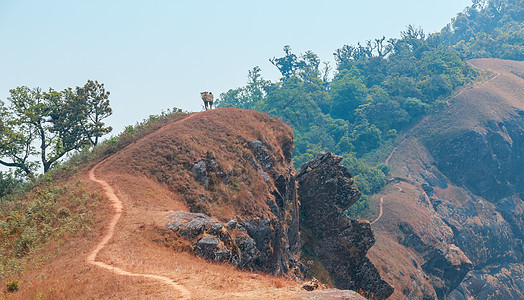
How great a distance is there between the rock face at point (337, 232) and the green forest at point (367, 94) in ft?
111

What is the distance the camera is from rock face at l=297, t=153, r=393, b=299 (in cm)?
4303

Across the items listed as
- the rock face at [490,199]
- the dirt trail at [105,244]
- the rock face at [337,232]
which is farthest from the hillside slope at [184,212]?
the rock face at [490,199]

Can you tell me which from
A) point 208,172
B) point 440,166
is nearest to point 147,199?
point 208,172

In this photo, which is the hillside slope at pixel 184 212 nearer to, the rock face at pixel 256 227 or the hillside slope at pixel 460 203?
the rock face at pixel 256 227

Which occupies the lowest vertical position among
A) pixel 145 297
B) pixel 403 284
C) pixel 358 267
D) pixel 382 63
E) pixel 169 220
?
pixel 403 284

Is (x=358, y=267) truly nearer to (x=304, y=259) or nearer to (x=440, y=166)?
(x=304, y=259)

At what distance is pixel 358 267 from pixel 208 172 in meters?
19.8

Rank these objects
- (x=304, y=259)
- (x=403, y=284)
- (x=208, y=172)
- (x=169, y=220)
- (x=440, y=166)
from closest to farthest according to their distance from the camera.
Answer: (x=169, y=220), (x=208, y=172), (x=304, y=259), (x=403, y=284), (x=440, y=166)

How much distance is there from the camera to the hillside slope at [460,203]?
70625mm

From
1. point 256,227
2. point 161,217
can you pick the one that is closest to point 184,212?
point 161,217

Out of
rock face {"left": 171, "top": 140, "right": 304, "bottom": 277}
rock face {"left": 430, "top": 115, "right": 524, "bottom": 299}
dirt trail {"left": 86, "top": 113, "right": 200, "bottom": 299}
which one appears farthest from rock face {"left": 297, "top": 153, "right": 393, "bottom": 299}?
rock face {"left": 430, "top": 115, "right": 524, "bottom": 299}

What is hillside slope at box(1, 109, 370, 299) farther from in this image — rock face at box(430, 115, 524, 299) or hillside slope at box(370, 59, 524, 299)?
rock face at box(430, 115, 524, 299)

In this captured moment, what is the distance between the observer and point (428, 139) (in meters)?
104

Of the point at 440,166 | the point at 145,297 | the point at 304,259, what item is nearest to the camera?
the point at 145,297
